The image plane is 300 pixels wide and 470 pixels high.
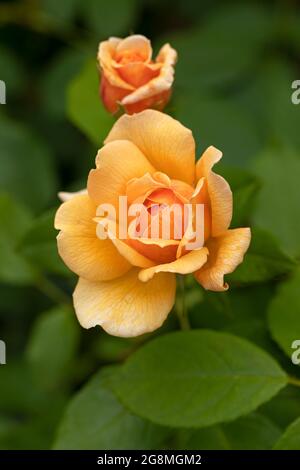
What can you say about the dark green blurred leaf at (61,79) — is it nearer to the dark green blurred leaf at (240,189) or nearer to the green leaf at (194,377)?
the dark green blurred leaf at (240,189)

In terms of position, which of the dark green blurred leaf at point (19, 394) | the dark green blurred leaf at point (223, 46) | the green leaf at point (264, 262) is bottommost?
the dark green blurred leaf at point (19, 394)

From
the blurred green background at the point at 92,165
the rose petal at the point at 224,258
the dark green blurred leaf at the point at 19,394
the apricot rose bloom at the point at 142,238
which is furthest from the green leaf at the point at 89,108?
the dark green blurred leaf at the point at 19,394

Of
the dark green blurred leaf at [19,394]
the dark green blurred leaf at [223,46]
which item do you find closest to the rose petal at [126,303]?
the dark green blurred leaf at [19,394]

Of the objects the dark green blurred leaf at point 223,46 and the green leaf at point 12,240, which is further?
the dark green blurred leaf at point 223,46

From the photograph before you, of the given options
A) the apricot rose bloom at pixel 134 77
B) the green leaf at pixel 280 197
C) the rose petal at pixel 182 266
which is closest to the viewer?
the rose petal at pixel 182 266

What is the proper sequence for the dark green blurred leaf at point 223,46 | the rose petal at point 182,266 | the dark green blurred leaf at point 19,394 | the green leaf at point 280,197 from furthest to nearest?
the dark green blurred leaf at point 223,46, the dark green blurred leaf at point 19,394, the green leaf at point 280,197, the rose petal at point 182,266

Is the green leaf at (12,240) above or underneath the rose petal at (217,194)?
underneath

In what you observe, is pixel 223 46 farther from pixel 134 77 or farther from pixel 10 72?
pixel 134 77

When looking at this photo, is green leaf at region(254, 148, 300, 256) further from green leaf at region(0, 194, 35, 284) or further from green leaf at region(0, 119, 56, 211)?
green leaf at region(0, 119, 56, 211)
